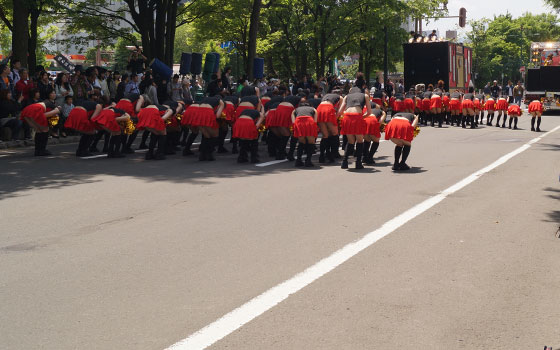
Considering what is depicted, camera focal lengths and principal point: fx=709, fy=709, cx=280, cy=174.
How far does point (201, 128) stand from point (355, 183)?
4.54 metres

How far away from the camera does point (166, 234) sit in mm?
8078

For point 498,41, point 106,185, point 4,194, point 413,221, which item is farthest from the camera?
point 498,41

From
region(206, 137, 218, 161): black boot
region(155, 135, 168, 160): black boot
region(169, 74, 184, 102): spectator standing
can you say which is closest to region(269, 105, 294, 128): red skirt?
region(206, 137, 218, 161): black boot

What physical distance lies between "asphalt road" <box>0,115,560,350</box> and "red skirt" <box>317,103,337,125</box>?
212 cm

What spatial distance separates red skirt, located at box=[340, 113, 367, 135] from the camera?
14023 mm

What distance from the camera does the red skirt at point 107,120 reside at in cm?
1531

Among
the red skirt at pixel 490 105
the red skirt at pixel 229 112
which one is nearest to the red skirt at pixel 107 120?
the red skirt at pixel 229 112

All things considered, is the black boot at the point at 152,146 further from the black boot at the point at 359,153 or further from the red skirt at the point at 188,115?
the black boot at the point at 359,153

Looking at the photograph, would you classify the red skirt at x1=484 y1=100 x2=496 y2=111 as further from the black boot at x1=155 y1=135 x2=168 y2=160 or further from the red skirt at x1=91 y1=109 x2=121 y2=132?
the red skirt at x1=91 y1=109 x2=121 y2=132

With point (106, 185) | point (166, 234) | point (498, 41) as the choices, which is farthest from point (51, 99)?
point (498, 41)

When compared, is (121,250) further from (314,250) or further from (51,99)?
(51,99)

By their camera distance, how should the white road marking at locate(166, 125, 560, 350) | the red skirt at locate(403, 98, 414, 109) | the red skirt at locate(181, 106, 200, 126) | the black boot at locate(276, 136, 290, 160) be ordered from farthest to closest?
Answer: the red skirt at locate(403, 98, 414, 109), the black boot at locate(276, 136, 290, 160), the red skirt at locate(181, 106, 200, 126), the white road marking at locate(166, 125, 560, 350)

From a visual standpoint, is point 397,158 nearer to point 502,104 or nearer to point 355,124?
point 355,124

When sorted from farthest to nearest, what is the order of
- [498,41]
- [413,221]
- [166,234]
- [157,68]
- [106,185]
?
[498,41], [157,68], [106,185], [413,221], [166,234]
